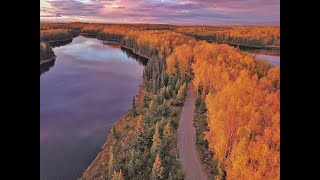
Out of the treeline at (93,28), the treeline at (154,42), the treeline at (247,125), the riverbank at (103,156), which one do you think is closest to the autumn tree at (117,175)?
the riverbank at (103,156)

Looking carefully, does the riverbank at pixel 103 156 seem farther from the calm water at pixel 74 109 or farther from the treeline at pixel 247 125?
the treeline at pixel 247 125

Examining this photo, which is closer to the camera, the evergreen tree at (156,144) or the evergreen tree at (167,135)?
the evergreen tree at (156,144)

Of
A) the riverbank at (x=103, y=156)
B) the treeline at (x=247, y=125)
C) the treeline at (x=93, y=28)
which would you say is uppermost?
the treeline at (x=93, y=28)

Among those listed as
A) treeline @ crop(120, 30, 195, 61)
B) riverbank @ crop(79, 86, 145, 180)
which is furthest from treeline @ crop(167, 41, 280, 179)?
treeline @ crop(120, 30, 195, 61)

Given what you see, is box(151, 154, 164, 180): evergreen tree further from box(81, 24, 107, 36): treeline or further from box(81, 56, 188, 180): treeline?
box(81, 24, 107, 36): treeline

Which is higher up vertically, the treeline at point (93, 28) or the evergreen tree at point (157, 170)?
the treeline at point (93, 28)
